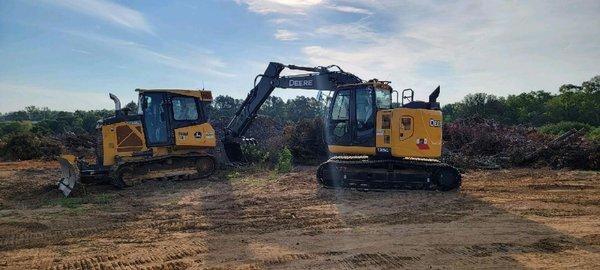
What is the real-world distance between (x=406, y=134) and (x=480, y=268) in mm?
5299

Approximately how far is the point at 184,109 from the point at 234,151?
9.67ft

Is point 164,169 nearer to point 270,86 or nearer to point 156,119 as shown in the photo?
point 156,119

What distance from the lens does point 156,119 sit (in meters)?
12.5

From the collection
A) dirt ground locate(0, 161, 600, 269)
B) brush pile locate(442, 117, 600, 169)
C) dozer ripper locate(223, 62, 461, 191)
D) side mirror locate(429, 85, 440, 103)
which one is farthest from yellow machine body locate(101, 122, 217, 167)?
brush pile locate(442, 117, 600, 169)

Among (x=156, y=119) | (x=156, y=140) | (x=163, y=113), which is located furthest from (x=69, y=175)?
(x=163, y=113)

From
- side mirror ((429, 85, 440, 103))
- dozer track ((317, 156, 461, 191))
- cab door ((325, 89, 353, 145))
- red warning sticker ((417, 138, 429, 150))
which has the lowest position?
dozer track ((317, 156, 461, 191))

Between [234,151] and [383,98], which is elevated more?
[383,98]

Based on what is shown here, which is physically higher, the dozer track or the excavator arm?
the excavator arm

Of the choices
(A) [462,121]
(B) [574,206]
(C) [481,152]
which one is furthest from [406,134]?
(A) [462,121]

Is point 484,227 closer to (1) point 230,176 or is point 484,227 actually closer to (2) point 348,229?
(2) point 348,229

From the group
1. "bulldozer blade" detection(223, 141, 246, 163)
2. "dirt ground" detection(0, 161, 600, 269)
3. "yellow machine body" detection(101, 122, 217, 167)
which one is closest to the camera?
"dirt ground" detection(0, 161, 600, 269)

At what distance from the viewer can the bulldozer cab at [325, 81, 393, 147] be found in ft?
Result: 35.1

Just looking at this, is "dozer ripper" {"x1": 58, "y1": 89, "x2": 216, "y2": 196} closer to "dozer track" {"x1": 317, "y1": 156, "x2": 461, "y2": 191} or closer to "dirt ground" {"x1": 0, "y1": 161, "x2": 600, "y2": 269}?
"dirt ground" {"x1": 0, "y1": 161, "x2": 600, "y2": 269}

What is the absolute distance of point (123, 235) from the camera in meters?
6.88
